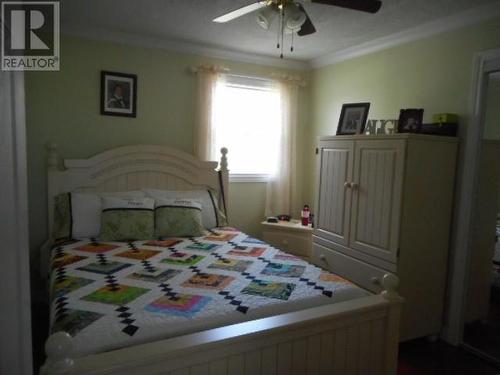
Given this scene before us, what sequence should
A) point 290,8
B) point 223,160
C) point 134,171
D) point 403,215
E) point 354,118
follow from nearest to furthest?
1. point 290,8
2. point 403,215
3. point 354,118
4. point 134,171
5. point 223,160

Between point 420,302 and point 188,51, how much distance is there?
2.97 meters

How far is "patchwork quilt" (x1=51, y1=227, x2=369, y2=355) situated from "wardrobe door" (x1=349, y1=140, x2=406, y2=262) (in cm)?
66

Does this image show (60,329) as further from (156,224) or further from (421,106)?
(421,106)

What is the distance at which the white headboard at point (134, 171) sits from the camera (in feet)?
9.77

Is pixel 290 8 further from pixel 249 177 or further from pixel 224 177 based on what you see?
pixel 249 177

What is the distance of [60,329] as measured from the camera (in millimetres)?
1379

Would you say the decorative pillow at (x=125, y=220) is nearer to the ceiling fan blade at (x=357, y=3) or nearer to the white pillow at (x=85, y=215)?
the white pillow at (x=85, y=215)

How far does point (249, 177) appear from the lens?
3850mm

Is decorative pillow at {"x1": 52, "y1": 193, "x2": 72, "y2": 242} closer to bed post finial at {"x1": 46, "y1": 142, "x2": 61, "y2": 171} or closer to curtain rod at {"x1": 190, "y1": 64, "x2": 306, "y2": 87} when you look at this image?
bed post finial at {"x1": 46, "y1": 142, "x2": 61, "y2": 171}

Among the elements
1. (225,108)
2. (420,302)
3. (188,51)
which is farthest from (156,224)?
(420,302)

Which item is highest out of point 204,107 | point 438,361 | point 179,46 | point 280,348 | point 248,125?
point 179,46

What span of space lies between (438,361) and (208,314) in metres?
1.83

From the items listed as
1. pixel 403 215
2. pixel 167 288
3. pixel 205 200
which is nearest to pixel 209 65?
pixel 205 200

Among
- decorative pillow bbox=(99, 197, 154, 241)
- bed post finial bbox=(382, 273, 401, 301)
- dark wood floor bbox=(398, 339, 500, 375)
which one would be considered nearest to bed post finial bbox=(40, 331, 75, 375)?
bed post finial bbox=(382, 273, 401, 301)
